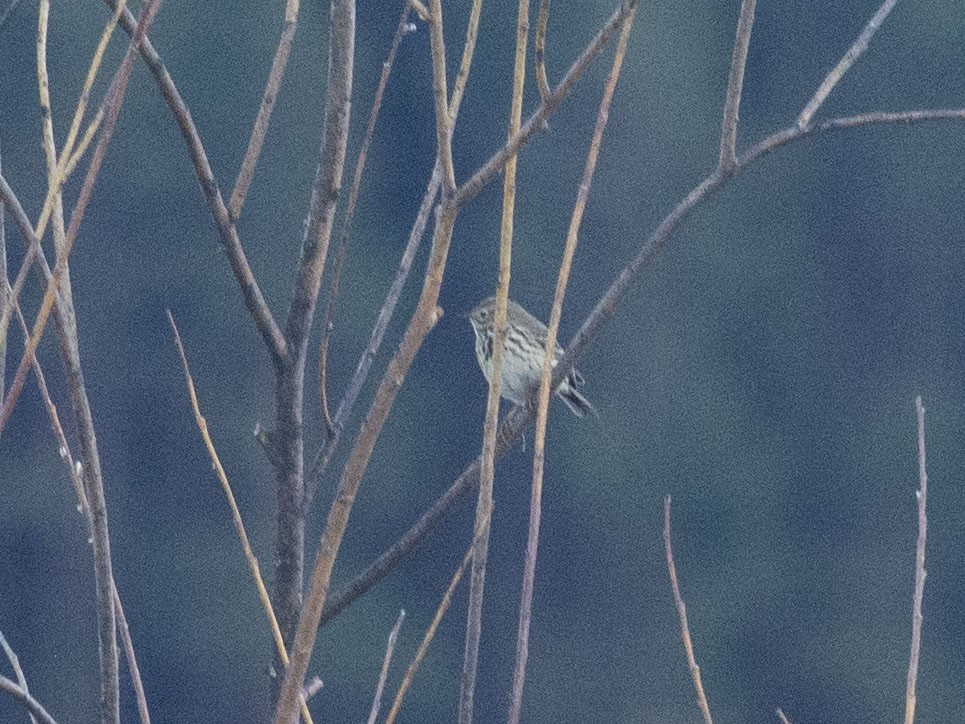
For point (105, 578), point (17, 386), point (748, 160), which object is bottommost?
point (105, 578)

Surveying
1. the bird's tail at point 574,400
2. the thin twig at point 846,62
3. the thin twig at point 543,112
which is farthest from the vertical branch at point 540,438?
the bird's tail at point 574,400

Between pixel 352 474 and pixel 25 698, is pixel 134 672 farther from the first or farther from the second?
pixel 352 474

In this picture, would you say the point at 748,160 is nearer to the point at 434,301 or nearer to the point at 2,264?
the point at 434,301

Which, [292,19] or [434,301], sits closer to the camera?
[434,301]

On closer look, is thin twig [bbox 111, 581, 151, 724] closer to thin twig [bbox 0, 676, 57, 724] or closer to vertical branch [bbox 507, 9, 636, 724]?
thin twig [bbox 0, 676, 57, 724]

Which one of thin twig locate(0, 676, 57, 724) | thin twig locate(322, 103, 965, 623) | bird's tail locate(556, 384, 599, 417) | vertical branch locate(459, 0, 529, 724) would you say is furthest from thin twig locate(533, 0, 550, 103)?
bird's tail locate(556, 384, 599, 417)

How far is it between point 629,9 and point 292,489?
341mm

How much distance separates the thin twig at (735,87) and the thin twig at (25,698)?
40 centimetres

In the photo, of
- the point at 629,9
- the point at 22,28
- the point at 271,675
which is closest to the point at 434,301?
the point at 629,9

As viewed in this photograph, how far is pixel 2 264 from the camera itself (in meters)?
0.61

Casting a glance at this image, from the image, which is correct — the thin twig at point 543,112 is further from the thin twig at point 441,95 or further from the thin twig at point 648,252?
the thin twig at point 648,252

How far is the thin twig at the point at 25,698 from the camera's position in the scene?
55cm

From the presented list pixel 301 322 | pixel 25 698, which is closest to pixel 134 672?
pixel 25 698

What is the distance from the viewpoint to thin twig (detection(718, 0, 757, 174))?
0.56m
